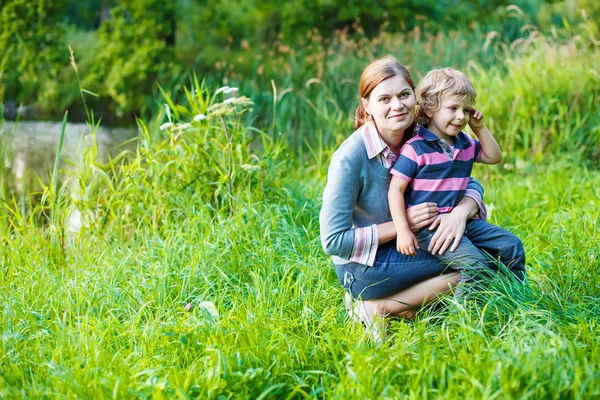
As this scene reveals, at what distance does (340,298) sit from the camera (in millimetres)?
2756

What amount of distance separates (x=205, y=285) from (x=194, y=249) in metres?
0.31

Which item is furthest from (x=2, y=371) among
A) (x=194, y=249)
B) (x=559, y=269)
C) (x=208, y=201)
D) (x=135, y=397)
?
(x=559, y=269)

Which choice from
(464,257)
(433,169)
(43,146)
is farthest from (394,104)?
(43,146)

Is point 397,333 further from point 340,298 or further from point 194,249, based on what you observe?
point 194,249

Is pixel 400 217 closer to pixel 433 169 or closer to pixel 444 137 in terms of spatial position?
pixel 433 169

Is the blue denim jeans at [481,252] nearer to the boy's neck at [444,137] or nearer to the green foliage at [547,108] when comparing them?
the boy's neck at [444,137]

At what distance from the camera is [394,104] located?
234 centimetres

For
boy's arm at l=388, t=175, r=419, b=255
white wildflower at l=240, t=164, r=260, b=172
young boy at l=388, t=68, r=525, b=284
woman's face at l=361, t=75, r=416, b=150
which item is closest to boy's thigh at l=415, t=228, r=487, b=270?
young boy at l=388, t=68, r=525, b=284

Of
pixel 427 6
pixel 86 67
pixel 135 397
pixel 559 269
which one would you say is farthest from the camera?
pixel 427 6

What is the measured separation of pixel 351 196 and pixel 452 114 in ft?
1.62

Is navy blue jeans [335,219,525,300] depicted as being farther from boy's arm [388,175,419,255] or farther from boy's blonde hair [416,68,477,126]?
boy's blonde hair [416,68,477,126]

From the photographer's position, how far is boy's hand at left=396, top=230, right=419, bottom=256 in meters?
2.32

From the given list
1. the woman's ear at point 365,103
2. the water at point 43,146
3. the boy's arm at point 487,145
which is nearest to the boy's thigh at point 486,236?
the boy's arm at point 487,145

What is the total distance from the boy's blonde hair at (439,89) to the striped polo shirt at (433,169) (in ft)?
0.29
